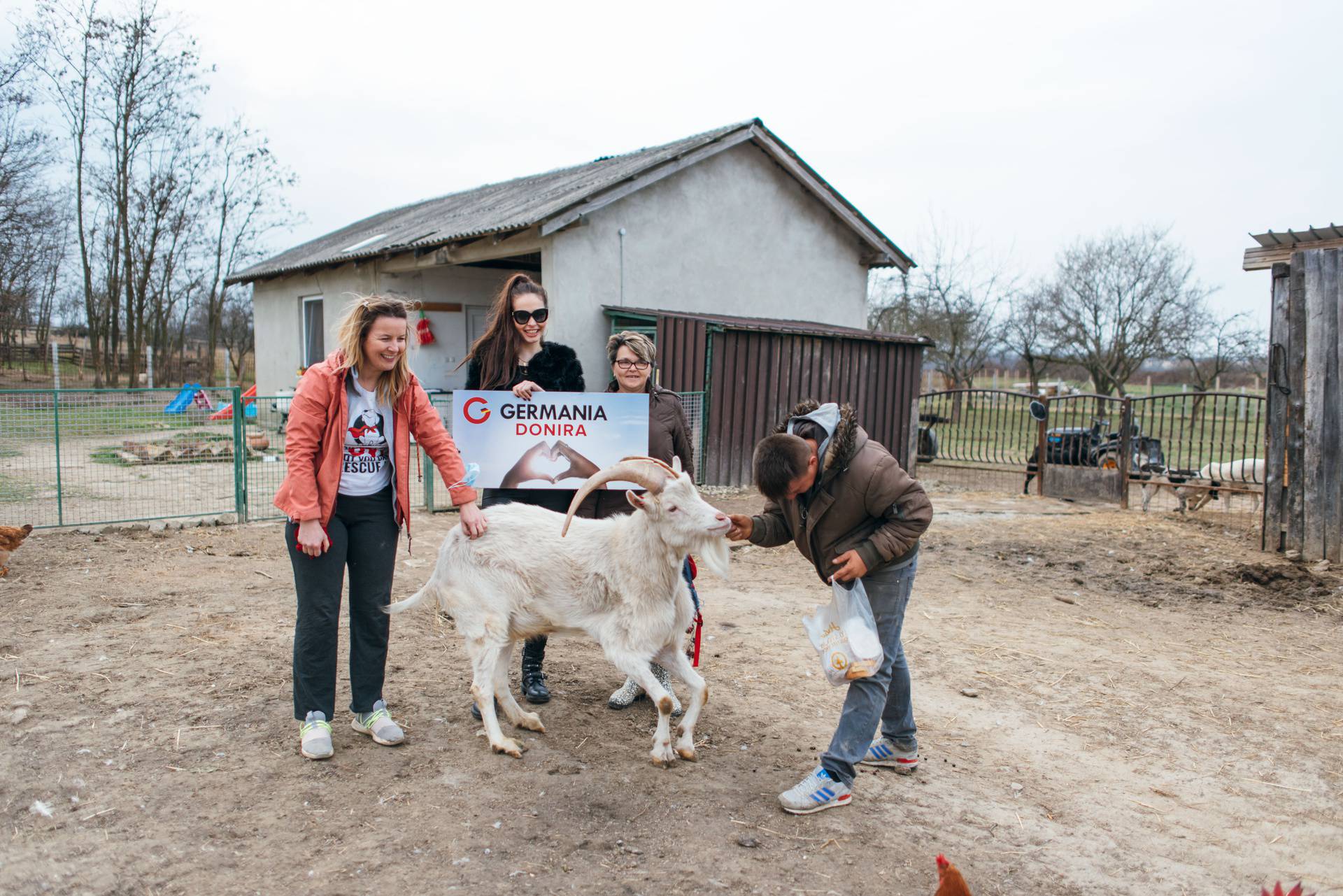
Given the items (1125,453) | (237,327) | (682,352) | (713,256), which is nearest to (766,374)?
(682,352)

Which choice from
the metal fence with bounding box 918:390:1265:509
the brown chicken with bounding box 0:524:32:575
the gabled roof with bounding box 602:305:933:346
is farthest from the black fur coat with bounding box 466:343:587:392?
the metal fence with bounding box 918:390:1265:509

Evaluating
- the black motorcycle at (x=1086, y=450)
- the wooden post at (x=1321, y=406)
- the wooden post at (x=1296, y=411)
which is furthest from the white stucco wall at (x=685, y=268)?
the wooden post at (x=1321, y=406)

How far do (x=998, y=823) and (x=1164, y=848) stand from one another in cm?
56

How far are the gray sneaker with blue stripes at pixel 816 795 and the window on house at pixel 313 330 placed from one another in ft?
52.7

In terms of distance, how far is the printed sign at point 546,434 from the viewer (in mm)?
4441

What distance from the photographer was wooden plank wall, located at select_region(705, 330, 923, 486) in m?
12.1

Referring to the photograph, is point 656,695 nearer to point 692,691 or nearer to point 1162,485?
point 692,691

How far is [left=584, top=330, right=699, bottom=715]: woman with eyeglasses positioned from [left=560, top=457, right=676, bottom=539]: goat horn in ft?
1.59

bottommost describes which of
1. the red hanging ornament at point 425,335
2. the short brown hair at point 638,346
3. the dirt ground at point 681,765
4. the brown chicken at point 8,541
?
the dirt ground at point 681,765

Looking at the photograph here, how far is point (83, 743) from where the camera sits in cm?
376

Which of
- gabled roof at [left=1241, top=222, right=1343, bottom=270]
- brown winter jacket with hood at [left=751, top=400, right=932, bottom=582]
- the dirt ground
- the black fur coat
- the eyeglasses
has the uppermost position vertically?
gabled roof at [left=1241, top=222, right=1343, bottom=270]

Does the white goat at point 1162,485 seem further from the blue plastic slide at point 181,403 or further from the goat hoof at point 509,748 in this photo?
the blue plastic slide at point 181,403

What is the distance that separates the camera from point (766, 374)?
12.5 metres

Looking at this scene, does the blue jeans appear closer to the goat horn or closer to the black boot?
the goat horn
